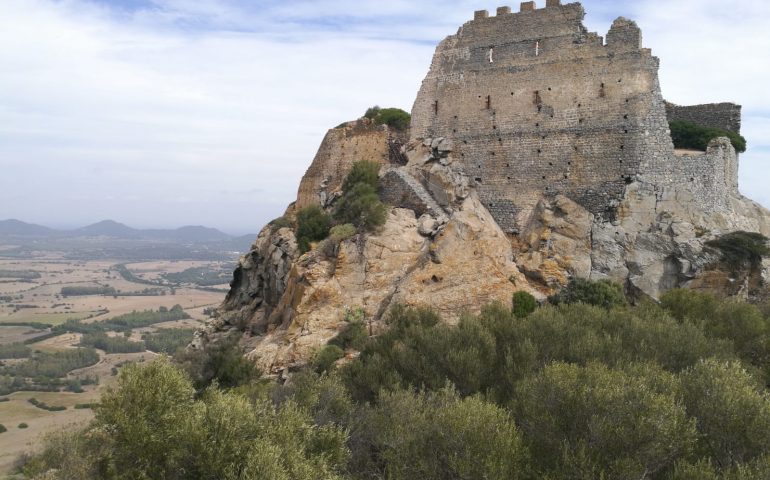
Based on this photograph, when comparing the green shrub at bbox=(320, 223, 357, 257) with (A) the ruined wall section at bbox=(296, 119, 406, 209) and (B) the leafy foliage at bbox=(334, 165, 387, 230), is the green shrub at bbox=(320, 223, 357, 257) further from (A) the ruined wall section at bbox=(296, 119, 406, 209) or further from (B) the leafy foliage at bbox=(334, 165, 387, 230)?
(A) the ruined wall section at bbox=(296, 119, 406, 209)

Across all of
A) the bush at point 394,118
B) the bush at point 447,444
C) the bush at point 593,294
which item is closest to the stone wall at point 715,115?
the bush at point 593,294

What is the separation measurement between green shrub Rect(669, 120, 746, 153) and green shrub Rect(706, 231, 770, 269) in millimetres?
7854

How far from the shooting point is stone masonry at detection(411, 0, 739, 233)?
82.8 ft

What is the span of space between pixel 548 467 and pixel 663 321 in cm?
1081

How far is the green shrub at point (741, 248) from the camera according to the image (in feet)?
76.8

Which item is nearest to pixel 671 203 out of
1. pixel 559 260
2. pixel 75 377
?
pixel 559 260

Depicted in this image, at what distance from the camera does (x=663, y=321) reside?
1917cm

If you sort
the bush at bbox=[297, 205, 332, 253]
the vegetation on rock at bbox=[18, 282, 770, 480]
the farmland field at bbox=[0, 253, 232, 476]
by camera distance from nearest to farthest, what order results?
the vegetation on rock at bbox=[18, 282, 770, 480] < the bush at bbox=[297, 205, 332, 253] < the farmland field at bbox=[0, 253, 232, 476]

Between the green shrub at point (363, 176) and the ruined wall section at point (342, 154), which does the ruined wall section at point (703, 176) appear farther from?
the ruined wall section at point (342, 154)

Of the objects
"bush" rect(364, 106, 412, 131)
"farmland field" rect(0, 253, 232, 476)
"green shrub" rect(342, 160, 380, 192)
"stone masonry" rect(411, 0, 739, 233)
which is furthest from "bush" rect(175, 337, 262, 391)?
"bush" rect(364, 106, 412, 131)

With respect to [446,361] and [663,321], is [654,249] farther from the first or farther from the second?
[446,361]

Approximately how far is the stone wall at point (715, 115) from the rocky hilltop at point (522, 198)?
6.81ft

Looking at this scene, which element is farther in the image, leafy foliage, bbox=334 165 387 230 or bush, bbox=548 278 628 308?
leafy foliage, bbox=334 165 387 230

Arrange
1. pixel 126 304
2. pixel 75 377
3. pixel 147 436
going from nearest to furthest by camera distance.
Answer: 1. pixel 147 436
2. pixel 75 377
3. pixel 126 304
